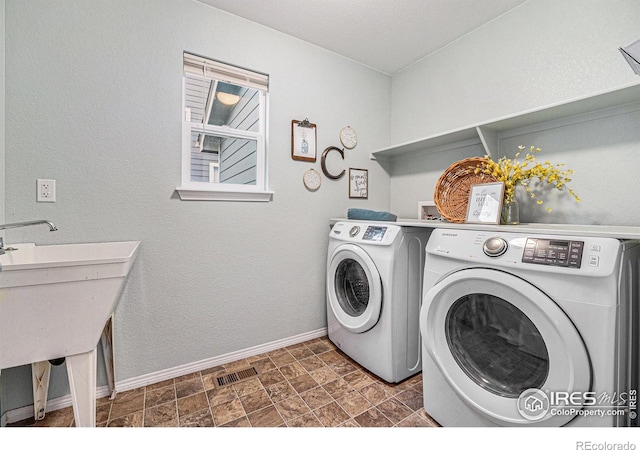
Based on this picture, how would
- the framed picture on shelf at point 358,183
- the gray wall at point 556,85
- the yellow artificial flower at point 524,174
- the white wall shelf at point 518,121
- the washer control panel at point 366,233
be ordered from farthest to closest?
the framed picture on shelf at point 358,183
the washer control panel at point 366,233
the yellow artificial flower at point 524,174
the gray wall at point 556,85
the white wall shelf at point 518,121

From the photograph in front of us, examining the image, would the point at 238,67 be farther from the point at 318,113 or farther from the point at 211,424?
the point at 211,424

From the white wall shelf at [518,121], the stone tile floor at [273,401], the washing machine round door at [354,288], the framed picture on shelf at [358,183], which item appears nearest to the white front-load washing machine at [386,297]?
the washing machine round door at [354,288]

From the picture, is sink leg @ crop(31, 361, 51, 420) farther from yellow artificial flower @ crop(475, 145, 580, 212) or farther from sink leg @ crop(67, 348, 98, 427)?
yellow artificial flower @ crop(475, 145, 580, 212)

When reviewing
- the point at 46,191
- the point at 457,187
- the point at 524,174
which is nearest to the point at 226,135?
the point at 46,191

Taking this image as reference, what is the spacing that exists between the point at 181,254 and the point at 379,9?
2092 mm

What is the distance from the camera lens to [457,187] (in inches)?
77.2

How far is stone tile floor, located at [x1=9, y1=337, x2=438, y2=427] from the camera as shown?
142 cm

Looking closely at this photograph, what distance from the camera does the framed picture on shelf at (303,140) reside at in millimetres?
2172

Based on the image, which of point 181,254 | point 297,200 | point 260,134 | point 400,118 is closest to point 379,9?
point 400,118

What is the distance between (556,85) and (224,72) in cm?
214

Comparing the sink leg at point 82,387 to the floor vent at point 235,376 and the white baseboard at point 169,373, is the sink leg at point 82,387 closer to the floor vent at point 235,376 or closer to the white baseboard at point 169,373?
the white baseboard at point 169,373

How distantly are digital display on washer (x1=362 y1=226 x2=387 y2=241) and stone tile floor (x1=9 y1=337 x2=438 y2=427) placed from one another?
2.98 feet

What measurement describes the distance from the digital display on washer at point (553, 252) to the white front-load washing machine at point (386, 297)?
69cm

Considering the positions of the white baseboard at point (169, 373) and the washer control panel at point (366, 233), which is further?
the washer control panel at point (366, 233)
